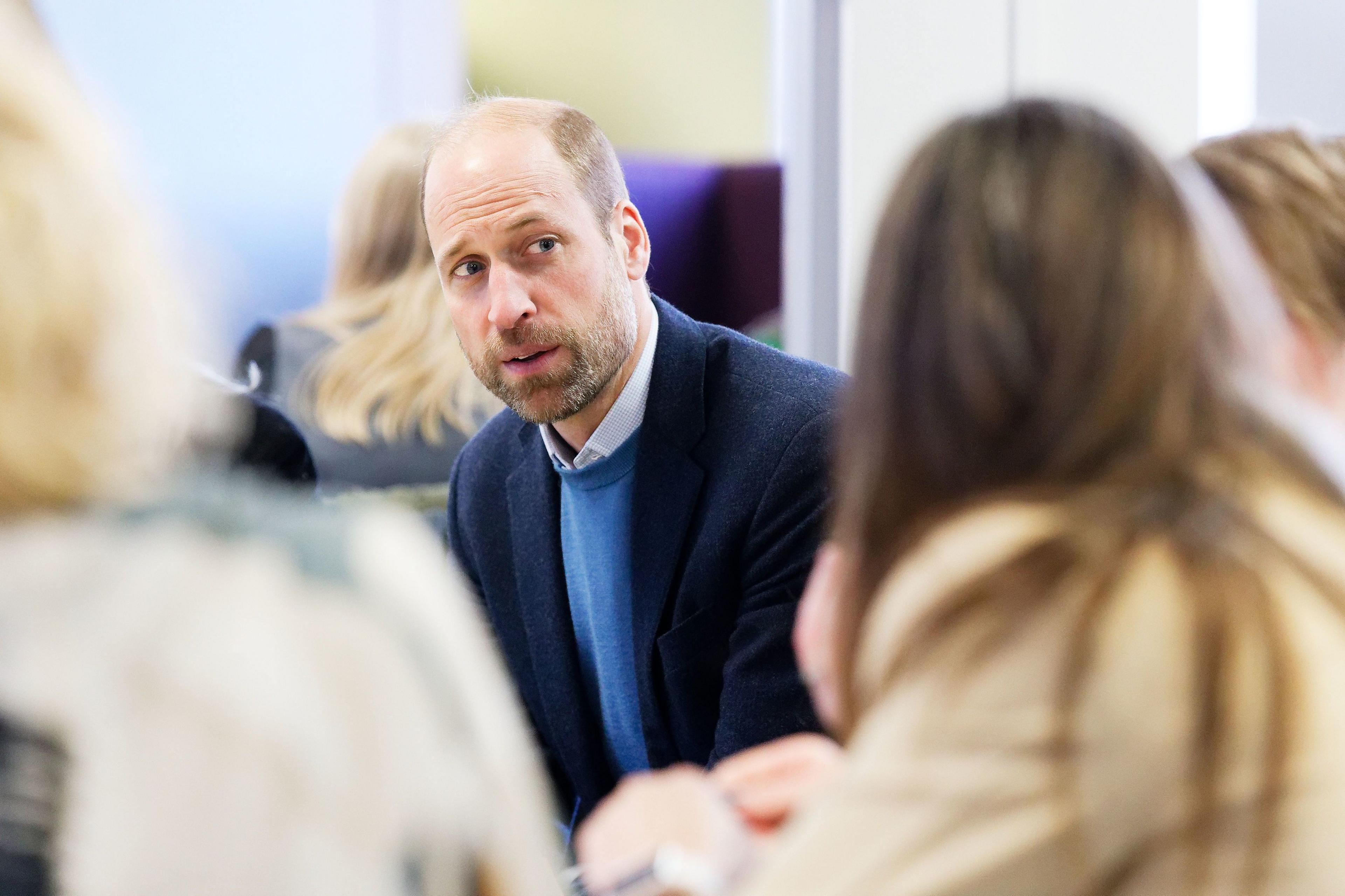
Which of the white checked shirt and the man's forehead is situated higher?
the man's forehead

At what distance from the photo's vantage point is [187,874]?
621mm

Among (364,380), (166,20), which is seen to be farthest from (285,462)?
(166,20)

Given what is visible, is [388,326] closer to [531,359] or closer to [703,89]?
[531,359]

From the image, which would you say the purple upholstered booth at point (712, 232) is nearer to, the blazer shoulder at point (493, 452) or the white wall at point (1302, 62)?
the white wall at point (1302, 62)

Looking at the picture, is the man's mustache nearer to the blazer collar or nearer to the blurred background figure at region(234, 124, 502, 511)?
Result: the blazer collar

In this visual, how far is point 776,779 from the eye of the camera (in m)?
1.01

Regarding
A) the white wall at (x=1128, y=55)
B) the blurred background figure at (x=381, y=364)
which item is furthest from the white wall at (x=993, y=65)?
the blurred background figure at (x=381, y=364)

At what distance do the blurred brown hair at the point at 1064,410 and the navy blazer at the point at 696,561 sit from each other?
28.5 inches

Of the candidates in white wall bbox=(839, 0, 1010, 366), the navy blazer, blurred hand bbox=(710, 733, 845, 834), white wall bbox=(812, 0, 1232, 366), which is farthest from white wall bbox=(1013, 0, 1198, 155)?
blurred hand bbox=(710, 733, 845, 834)

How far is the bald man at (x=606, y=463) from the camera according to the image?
5.05ft

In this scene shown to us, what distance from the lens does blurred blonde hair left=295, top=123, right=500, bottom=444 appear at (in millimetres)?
2252

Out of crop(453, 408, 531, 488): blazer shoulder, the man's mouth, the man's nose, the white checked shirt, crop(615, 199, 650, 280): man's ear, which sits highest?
crop(615, 199, 650, 280): man's ear

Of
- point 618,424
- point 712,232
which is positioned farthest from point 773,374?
point 712,232

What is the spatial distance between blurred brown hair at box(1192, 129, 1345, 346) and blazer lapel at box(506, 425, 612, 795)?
0.85 metres
